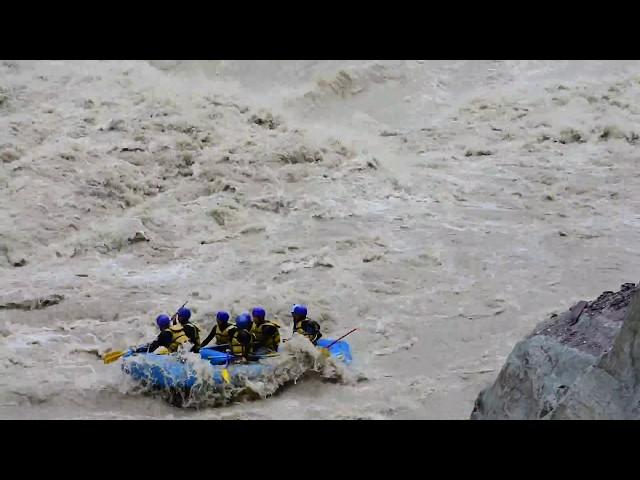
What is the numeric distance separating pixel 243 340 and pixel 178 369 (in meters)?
0.53

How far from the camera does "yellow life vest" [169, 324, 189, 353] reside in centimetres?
651

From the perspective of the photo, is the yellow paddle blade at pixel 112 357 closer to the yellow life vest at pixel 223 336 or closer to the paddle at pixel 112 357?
the paddle at pixel 112 357

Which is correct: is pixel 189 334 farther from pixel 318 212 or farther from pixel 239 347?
pixel 318 212

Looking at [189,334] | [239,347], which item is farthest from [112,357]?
[239,347]

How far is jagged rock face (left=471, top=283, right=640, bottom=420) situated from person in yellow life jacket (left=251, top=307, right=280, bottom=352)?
234cm

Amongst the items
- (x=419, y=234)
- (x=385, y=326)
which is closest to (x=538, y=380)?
(x=385, y=326)

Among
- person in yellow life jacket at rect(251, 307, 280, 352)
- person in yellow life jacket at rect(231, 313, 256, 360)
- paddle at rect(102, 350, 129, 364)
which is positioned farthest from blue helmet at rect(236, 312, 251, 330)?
paddle at rect(102, 350, 129, 364)

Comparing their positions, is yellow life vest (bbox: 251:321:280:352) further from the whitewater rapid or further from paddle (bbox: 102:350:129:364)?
paddle (bbox: 102:350:129:364)

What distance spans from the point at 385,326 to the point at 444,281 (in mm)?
1161

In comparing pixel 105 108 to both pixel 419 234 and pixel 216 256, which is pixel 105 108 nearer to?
pixel 216 256

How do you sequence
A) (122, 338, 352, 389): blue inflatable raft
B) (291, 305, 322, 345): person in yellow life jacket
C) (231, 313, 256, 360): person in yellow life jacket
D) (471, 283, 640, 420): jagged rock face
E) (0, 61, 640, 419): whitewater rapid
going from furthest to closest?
(0, 61, 640, 419): whitewater rapid < (291, 305, 322, 345): person in yellow life jacket < (231, 313, 256, 360): person in yellow life jacket < (122, 338, 352, 389): blue inflatable raft < (471, 283, 640, 420): jagged rock face

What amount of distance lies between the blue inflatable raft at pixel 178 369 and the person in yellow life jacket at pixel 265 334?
0.60 feet

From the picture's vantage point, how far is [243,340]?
6426 millimetres

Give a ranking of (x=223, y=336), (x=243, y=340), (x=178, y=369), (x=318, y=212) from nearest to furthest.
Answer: (x=178, y=369) < (x=243, y=340) < (x=223, y=336) < (x=318, y=212)
